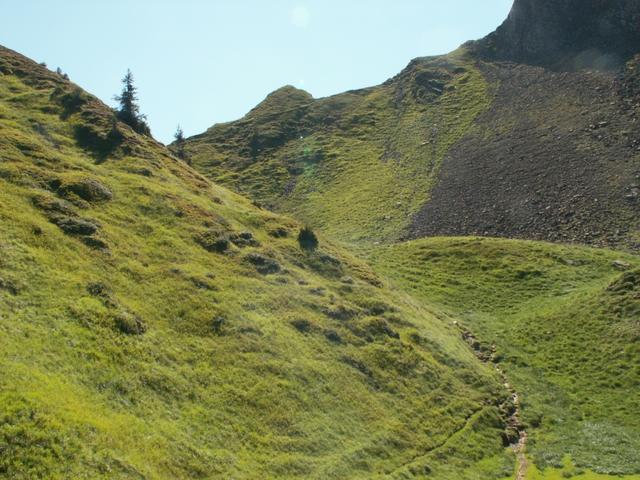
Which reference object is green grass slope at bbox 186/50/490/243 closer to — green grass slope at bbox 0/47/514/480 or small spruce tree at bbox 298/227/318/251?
small spruce tree at bbox 298/227/318/251

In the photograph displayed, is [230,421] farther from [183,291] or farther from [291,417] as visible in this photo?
[183,291]

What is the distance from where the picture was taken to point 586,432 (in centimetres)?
3928

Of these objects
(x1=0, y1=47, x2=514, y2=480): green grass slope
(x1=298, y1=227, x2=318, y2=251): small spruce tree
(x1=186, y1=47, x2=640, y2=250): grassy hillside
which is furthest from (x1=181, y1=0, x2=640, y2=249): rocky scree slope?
(x1=0, y1=47, x2=514, y2=480): green grass slope

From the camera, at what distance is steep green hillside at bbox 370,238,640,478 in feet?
127

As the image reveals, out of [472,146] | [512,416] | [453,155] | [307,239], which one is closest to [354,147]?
[453,155]

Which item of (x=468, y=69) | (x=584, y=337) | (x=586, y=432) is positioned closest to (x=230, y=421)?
(x=586, y=432)

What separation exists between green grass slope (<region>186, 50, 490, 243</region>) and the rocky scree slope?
1.51 ft

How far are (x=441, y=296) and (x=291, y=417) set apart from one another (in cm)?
3893

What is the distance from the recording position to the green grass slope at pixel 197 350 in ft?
76.5

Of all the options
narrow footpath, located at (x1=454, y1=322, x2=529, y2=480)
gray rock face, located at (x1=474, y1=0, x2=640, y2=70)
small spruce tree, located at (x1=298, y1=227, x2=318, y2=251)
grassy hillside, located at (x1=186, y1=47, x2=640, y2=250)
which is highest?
gray rock face, located at (x1=474, y1=0, x2=640, y2=70)

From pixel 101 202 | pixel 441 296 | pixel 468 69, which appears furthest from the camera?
pixel 468 69

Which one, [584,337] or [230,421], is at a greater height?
[584,337]

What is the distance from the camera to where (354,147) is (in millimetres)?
141250

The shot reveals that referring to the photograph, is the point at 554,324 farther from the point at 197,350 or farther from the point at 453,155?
the point at 453,155
